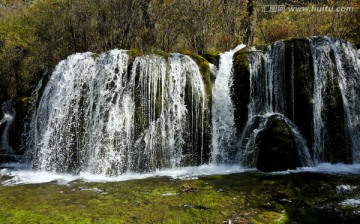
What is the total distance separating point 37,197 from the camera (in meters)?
7.06

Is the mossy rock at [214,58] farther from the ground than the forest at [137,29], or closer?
closer

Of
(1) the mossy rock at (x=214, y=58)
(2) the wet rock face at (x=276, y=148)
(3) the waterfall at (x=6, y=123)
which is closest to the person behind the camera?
(2) the wet rock face at (x=276, y=148)

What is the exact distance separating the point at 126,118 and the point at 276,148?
14.7 feet

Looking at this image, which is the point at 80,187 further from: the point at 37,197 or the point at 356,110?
the point at 356,110

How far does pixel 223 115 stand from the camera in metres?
10.4

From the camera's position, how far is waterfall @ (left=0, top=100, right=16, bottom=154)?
517 inches

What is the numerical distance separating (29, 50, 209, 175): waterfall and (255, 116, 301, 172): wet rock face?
1.88m

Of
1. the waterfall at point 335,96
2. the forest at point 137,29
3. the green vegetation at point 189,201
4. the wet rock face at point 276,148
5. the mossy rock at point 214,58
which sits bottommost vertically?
the green vegetation at point 189,201

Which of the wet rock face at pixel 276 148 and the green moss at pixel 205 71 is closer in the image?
the wet rock face at pixel 276 148

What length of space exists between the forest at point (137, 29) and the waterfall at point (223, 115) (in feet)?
9.81

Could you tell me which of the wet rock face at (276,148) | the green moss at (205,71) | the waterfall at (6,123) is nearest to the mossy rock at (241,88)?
the green moss at (205,71)

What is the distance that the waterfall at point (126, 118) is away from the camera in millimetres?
9641

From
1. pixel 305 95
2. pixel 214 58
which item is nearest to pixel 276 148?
pixel 305 95

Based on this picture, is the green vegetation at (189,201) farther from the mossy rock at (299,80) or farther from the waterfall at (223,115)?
the mossy rock at (299,80)
